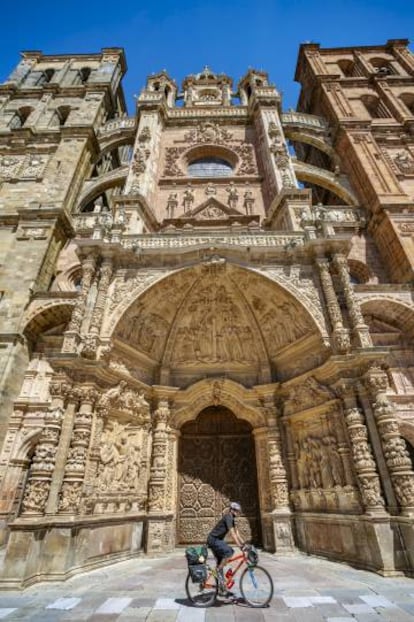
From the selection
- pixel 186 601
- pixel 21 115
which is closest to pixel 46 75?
pixel 21 115

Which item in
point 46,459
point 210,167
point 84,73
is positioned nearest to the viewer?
point 46,459

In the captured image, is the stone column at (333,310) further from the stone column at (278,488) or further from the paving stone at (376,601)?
the paving stone at (376,601)

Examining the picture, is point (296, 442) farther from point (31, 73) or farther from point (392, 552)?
point (31, 73)

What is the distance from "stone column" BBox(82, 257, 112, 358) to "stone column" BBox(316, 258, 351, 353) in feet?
20.0

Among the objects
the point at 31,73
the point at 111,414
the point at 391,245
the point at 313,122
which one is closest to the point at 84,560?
the point at 111,414

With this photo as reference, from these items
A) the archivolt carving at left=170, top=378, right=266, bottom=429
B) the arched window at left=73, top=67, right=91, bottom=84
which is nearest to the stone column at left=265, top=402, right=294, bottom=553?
the archivolt carving at left=170, top=378, right=266, bottom=429

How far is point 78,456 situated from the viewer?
6785mm

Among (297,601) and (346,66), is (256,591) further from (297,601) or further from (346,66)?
(346,66)

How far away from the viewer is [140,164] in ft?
50.6

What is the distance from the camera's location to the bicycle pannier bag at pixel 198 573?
13.6ft

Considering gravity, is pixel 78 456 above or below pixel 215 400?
below

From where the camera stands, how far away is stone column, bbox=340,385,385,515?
6.29m

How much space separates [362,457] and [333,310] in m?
3.57

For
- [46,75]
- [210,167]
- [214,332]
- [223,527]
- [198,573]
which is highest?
[46,75]
